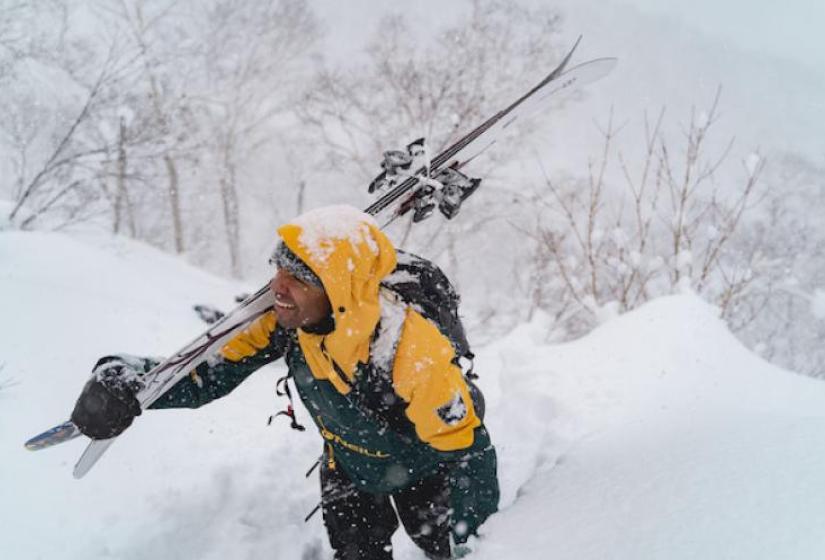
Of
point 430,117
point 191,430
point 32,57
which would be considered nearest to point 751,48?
point 430,117

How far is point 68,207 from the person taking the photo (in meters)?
9.41

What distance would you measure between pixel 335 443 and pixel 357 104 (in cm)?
1451

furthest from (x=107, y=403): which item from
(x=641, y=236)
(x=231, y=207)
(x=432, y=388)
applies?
(x=231, y=207)

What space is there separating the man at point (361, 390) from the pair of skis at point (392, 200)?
58mm

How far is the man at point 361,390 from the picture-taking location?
1742 millimetres

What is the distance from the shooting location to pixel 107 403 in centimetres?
211

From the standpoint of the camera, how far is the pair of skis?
2250 millimetres

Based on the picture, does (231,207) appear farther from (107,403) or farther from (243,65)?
(107,403)

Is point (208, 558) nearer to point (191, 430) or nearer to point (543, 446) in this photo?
point (191, 430)

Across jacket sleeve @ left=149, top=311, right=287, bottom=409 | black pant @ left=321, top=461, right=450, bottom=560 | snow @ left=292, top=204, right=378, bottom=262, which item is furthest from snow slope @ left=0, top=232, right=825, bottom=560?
snow @ left=292, top=204, right=378, bottom=262

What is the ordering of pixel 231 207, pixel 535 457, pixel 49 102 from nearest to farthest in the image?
pixel 535 457 → pixel 49 102 → pixel 231 207

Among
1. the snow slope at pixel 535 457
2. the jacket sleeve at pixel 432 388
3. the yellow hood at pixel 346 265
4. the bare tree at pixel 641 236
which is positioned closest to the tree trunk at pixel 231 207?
the bare tree at pixel 641 236

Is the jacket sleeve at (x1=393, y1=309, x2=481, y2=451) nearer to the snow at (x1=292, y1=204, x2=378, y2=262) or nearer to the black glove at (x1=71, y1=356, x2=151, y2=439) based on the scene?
the snow at (x1=292, y1=204, x2=378, y2=262)

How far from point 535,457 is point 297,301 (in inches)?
86.6
